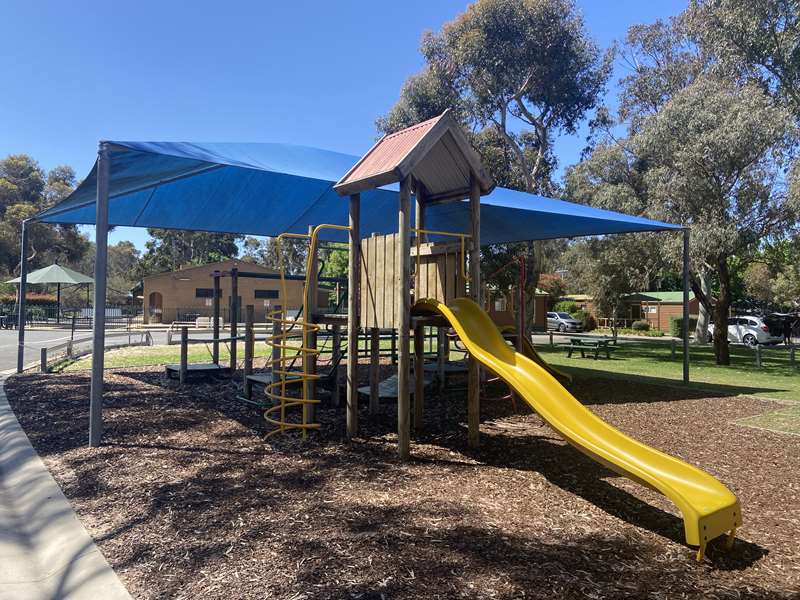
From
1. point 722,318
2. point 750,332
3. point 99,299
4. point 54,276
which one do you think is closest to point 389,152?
point 99,299

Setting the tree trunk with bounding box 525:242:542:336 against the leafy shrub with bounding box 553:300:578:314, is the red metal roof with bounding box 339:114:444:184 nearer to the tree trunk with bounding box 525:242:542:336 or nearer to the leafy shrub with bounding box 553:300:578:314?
the tree trunk with bounding box 525:242:542:336

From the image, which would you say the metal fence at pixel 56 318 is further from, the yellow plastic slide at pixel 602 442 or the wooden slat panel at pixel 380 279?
the yellow plastic slide at pixel 602 442

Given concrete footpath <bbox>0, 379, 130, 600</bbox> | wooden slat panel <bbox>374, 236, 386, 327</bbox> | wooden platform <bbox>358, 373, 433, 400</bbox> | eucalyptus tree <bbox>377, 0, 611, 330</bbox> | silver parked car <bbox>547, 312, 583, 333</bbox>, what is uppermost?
eucalyptus tree <bbox>377, 0, 611, 330</bbox>

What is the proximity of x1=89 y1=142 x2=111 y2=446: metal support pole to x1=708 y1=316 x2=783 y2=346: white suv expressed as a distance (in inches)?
1229

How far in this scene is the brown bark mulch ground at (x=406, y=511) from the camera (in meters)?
3.17

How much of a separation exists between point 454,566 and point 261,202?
880 centimetres

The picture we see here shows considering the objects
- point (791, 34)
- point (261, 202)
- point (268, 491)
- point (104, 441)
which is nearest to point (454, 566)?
point (268, 491)

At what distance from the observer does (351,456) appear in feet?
19.2

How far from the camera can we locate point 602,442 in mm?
4328

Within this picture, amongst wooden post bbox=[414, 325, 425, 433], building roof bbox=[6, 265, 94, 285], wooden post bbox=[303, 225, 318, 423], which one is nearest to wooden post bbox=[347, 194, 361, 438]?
wooden post bbox=[303, 225, 318, 423]

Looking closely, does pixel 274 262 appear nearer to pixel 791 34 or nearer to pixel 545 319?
pixel 545 319

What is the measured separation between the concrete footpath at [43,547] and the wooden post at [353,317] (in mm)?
2983

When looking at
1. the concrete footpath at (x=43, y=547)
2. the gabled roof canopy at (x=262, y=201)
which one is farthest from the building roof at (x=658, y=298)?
the concrete footpath at (x=43, y=547)

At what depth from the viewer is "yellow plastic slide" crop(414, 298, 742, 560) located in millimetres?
3482
